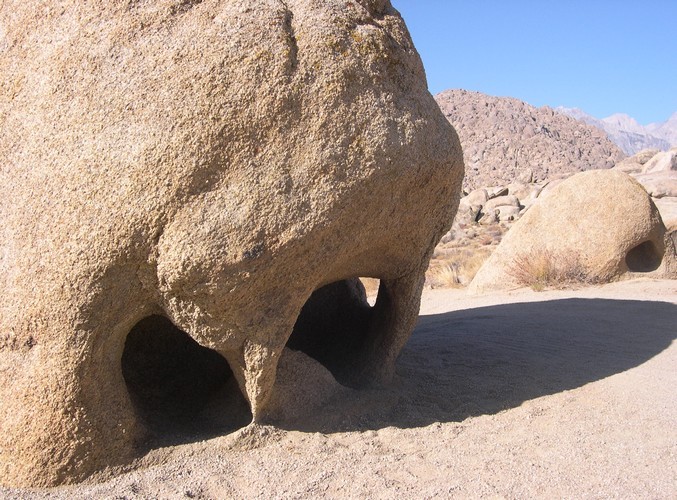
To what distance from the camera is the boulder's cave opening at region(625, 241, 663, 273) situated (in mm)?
7197

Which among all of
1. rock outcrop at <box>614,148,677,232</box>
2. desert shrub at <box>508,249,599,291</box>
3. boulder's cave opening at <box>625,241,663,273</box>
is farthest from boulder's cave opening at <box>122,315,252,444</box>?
rock outcrop at <box>614,148,677,232</box>

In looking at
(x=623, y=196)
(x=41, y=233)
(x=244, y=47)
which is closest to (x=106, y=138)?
(x=41, y=233)

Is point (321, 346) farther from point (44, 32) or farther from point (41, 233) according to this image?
point (44, 32)

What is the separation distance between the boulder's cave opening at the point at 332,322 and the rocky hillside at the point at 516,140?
39.1 meters

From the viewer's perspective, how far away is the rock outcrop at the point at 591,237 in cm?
680

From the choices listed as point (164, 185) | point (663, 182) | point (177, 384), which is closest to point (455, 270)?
point (663, 182)

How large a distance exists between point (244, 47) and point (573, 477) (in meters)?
2.05

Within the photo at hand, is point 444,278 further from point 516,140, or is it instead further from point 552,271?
point 516,140

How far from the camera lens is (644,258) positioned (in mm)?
7332

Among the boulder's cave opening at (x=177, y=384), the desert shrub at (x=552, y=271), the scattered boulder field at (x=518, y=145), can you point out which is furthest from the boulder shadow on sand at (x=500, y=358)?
the scattered boulder field at (x=518, y=145)

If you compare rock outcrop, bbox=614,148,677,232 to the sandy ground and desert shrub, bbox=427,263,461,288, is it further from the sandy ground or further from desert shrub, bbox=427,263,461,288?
the sandy ground

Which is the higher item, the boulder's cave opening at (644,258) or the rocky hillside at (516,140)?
the boulder's cave opening at (644,258)

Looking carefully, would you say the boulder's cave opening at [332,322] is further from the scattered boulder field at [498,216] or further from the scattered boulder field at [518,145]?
the scattered boulder field at [518,145]

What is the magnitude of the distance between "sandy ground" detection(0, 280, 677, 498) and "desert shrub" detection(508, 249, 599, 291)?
8.05 feet
